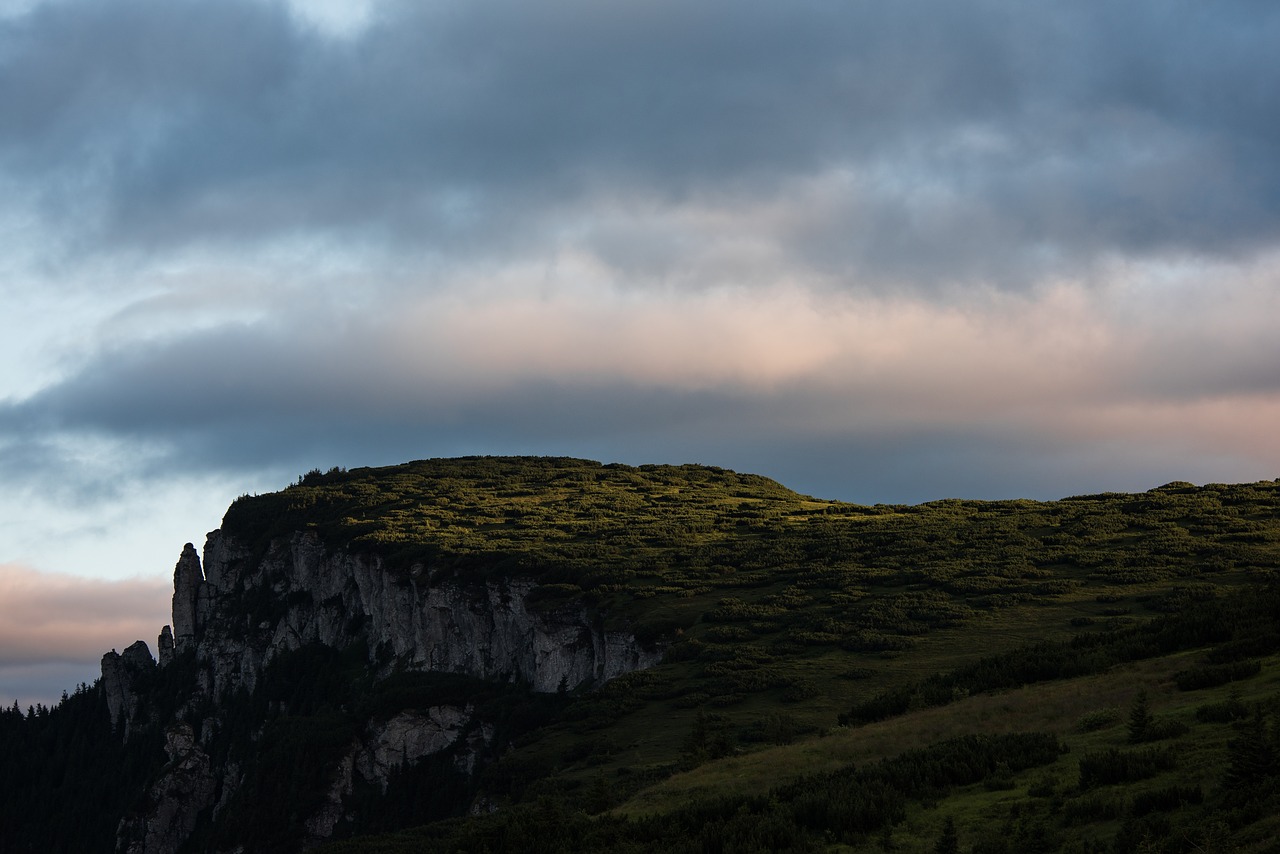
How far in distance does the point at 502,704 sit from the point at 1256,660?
76.4m

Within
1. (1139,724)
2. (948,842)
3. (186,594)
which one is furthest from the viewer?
(186,594)

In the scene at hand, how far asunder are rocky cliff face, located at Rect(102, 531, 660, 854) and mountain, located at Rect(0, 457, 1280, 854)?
0.38 m

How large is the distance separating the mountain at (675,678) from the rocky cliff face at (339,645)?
0.38m

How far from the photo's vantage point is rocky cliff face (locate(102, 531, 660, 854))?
106750mm

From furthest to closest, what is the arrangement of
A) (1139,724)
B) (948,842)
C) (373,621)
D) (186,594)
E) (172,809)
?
(186,594)
(373,621)
(172,809)
(1139,724)
(948,842)

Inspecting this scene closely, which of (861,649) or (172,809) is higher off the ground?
(861,649)

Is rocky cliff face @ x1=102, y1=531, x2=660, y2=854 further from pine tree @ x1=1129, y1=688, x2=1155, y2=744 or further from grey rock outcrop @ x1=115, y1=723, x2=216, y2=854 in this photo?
pine tree @ x1=1129, y1=688, x2=1155, y2=744

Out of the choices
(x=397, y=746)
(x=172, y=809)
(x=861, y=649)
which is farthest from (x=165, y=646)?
(x=861, y=649)

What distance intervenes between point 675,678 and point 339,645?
3069 inches

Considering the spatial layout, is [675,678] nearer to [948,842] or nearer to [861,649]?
[861,649]

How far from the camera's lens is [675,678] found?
82125 millimetres

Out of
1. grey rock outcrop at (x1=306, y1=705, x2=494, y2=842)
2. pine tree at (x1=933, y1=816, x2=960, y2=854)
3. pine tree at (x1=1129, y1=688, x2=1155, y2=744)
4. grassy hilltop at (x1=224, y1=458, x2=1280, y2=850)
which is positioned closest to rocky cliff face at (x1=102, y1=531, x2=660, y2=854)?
grey rock outcrop at (x1=306, y1=705, x2=494, y2=842)

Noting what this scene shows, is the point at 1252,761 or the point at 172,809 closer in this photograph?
the point at 1252,761

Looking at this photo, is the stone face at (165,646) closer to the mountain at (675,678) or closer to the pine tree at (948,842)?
the mountain at (675,678)
